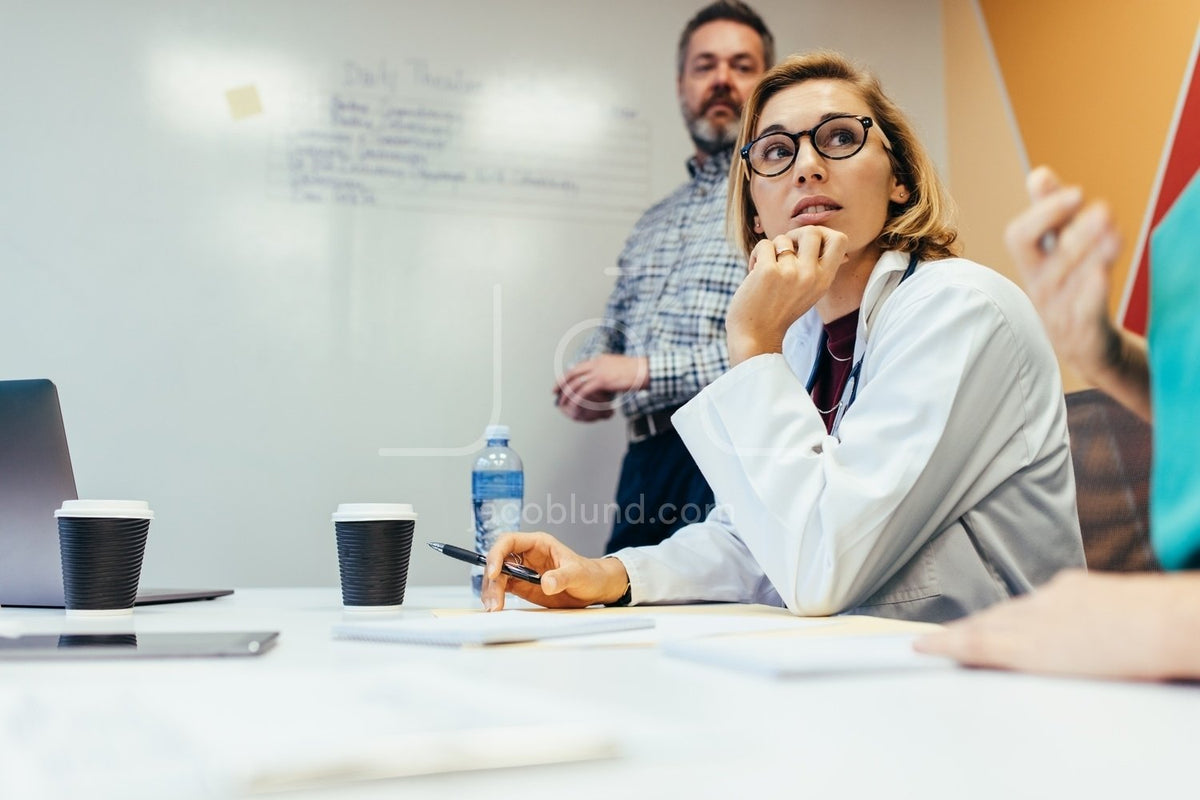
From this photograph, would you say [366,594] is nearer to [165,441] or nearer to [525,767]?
[525,767]

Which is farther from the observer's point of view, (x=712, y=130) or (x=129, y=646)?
(x=712, y=130)

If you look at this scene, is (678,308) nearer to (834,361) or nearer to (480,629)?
(834,361)

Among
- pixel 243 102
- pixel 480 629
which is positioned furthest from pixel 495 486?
pixel 243 102

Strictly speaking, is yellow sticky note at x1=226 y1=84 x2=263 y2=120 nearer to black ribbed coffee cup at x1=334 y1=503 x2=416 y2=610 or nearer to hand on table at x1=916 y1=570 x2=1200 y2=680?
black ribbed coffee cup at x1=334 y1=503 x2=416 y2=610

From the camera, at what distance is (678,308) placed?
2.33 meters

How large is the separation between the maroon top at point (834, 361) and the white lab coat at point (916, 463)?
0.76 feet

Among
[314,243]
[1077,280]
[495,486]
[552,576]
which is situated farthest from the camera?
[314,243]

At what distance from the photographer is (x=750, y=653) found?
1.64ft

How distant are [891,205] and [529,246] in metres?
1.50

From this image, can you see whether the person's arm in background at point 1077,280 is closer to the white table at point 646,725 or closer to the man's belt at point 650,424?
the white table at point 646,725

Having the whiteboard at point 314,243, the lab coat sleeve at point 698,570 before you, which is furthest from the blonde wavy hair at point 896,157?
the whiteboard at point 314,243

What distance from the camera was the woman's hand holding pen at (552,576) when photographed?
0.99 metres

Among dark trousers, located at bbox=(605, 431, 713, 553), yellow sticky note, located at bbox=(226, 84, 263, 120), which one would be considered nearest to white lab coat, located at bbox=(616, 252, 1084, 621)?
dark trousers, located at bbox=(605, 431, 713, 553)

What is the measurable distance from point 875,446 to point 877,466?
0.02 metres
